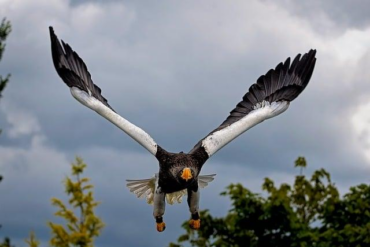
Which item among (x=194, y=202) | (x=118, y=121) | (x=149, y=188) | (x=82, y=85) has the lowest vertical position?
(x=194, y=202)

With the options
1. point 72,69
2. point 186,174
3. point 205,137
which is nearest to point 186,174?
point 186,174

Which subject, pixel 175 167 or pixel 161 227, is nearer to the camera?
pixel 175 167

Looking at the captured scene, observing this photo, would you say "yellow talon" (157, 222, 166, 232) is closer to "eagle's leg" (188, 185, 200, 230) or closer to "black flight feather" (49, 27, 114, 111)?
"eagle's leg" (188, 185, 200, 230)

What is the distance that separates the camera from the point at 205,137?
19.5 metres

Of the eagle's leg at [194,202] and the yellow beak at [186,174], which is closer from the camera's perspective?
the yellow beak at [186,174]

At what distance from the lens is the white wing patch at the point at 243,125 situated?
19.2 m

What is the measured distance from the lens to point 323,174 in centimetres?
4150

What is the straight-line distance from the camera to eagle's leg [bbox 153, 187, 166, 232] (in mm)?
18797

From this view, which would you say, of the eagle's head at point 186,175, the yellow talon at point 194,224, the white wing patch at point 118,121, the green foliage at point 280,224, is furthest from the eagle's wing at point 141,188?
the green foliage at point 280,224

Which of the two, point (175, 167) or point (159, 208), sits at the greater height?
point (175, 167)

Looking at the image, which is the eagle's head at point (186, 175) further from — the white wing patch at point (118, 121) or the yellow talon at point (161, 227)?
the yellow talon at point (161, 227)

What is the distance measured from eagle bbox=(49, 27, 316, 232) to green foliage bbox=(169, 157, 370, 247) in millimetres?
15702

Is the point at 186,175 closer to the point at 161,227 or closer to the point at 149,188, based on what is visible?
the point at 161,227

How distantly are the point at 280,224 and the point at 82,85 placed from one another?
18.5 m
